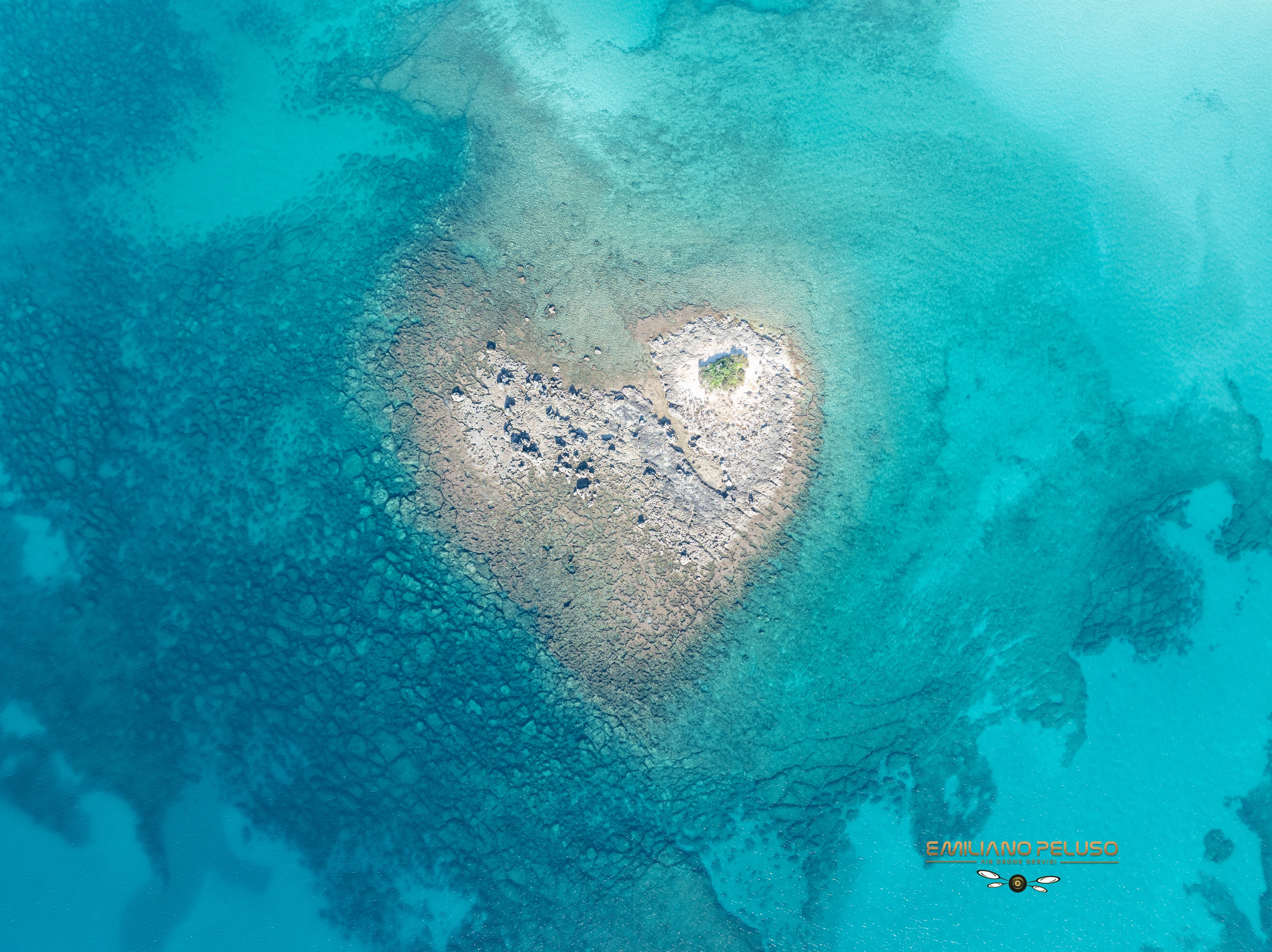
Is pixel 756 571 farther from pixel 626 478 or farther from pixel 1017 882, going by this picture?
pixel 1017 882

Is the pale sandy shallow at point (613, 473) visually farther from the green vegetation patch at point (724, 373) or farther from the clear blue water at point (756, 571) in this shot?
the clear blue water at point (756, 571)

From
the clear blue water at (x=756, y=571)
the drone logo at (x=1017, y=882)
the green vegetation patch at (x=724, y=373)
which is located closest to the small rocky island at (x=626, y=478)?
the green vegetation patch at (x=724, y=373)

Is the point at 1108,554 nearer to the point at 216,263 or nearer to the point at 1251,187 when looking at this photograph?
the point at 1251,187

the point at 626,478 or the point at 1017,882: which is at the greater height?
the point at 626,478

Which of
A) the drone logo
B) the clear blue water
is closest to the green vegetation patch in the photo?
the clear blue water

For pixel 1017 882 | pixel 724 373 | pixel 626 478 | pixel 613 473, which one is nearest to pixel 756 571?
pixel 626 478

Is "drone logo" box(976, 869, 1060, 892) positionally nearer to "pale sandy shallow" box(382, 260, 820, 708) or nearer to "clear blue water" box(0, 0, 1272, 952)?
"clear blue water" box(0, 0, 1272, 952)
